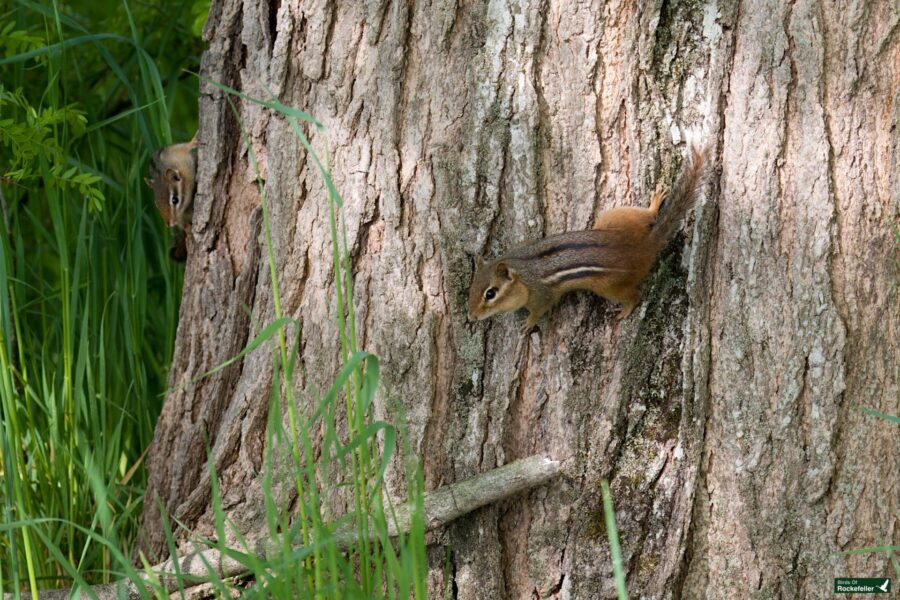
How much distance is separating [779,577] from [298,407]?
1500 mm

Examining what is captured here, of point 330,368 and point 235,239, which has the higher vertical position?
point 235,239

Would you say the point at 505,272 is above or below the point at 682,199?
below

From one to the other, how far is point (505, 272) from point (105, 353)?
1.70 m

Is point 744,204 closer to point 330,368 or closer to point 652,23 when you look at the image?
point 652,23

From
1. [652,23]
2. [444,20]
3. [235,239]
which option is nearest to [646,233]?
[652,23]

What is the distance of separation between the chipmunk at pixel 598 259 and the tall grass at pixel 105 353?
1.45ft

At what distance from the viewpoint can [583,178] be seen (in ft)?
9.18

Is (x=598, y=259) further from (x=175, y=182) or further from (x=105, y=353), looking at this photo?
(x=105, y=353)

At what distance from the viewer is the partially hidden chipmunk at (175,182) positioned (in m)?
3.66

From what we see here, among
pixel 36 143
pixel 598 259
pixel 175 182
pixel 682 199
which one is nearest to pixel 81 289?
pixel 175 182

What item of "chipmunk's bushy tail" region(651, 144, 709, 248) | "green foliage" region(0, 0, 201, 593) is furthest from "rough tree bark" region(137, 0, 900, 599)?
"green foliage" region(0, 0, 201, 593)

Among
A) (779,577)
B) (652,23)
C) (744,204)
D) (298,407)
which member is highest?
(652,23)

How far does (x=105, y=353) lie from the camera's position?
3.63 meters

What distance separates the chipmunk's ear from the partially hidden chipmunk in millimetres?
1395
